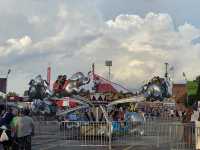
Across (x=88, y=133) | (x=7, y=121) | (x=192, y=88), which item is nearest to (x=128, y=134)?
(x=88, y=133)

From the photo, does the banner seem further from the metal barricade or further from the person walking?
the person walking

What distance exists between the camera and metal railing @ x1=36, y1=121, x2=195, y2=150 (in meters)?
20.6

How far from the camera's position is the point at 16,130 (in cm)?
1644

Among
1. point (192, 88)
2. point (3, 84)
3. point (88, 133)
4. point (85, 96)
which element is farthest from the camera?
point (85, 96)

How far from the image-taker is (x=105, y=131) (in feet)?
74.2

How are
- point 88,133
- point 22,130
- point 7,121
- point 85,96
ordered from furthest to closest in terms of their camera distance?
point 85,96 < point 88,133 < point 7,121 < point 22,130

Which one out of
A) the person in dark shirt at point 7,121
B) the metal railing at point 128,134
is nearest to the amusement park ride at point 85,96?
the metal railing at point 128,134

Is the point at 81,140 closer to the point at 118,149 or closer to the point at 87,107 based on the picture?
the point at 118,149

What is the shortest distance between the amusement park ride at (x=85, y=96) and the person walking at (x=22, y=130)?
913 cm

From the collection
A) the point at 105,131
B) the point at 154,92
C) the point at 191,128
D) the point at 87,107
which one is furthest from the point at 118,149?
the point at 154,92

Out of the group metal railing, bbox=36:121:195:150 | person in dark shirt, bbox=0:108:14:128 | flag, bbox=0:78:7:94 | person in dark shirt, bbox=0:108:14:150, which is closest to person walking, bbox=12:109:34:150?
person in dark shirt, bbox=0:108:14:150

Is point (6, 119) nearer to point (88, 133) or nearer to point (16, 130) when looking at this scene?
point (16, 130)

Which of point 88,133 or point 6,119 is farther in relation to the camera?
point 88,133

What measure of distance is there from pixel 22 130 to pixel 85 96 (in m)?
27.4
